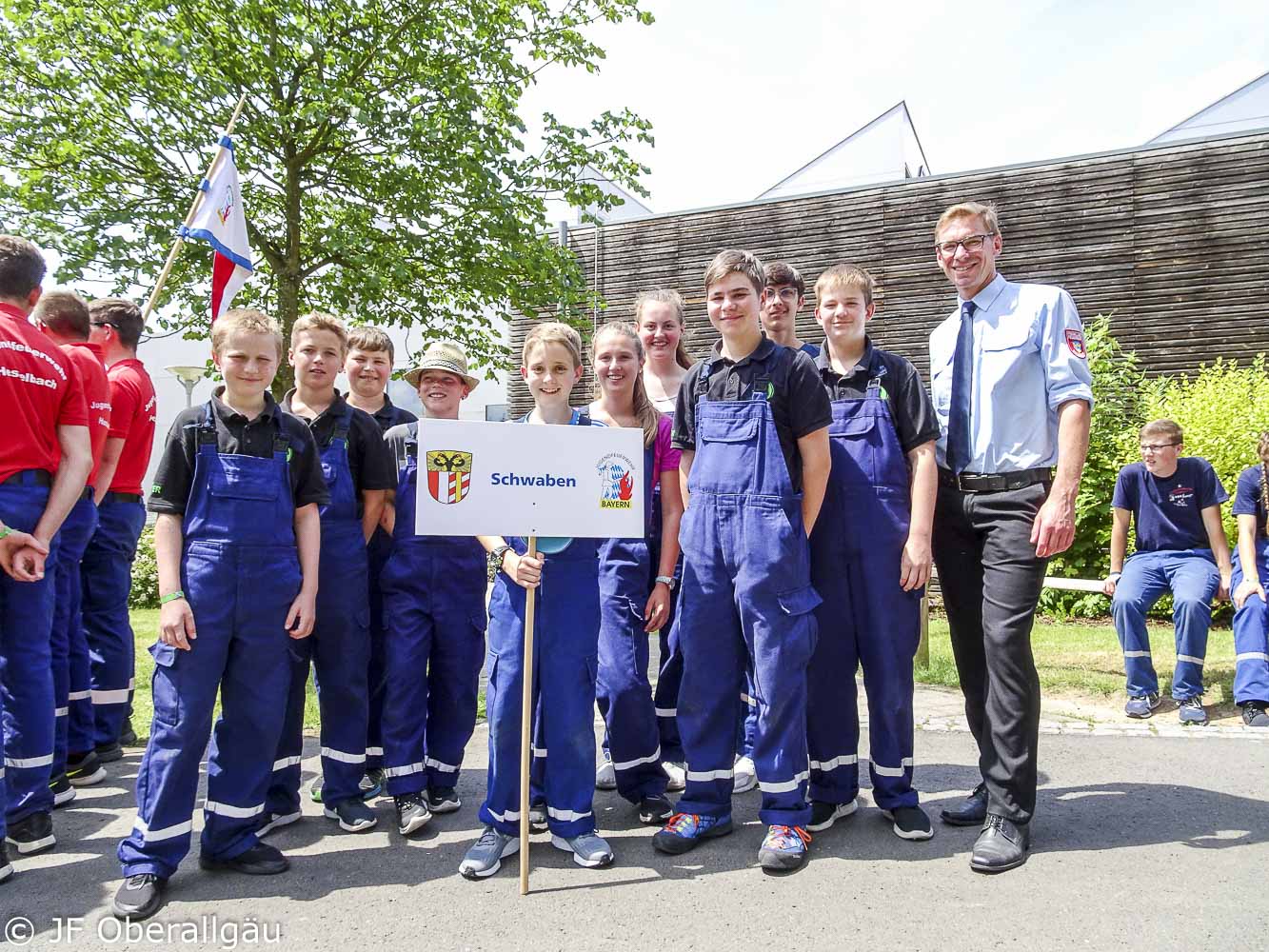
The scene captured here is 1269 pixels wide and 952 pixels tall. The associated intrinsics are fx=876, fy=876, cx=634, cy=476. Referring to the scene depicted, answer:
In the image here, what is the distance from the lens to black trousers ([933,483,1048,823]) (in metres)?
3.35

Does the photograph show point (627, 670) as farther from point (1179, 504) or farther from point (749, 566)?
point (1179, 504)

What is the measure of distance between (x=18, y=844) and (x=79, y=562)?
137cm

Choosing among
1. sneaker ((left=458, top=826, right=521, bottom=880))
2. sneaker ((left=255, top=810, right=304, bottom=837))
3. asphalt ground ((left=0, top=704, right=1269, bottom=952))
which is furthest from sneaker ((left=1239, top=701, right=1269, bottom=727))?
sneaker ((left=255, top=810, right=304, bottom=837))

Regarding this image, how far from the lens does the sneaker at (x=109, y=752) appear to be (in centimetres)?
461

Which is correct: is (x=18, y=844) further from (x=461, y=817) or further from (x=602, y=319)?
(x=602, y=319)

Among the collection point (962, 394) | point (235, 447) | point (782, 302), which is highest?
point (782, 302)

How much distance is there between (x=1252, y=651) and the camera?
535cm

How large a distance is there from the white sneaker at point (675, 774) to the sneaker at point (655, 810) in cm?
17

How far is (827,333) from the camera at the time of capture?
383 centimetres

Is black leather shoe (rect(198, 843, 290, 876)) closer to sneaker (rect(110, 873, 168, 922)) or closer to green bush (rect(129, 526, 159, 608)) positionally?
sneaker (rect(110, 873, 168, 922))

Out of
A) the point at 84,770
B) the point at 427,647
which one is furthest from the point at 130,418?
the point at 427,647

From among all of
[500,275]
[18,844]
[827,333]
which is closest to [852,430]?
[827,333]

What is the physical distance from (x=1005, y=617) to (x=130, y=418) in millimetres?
4536

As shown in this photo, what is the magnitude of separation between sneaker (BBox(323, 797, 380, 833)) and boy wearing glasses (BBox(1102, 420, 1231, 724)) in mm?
4623
